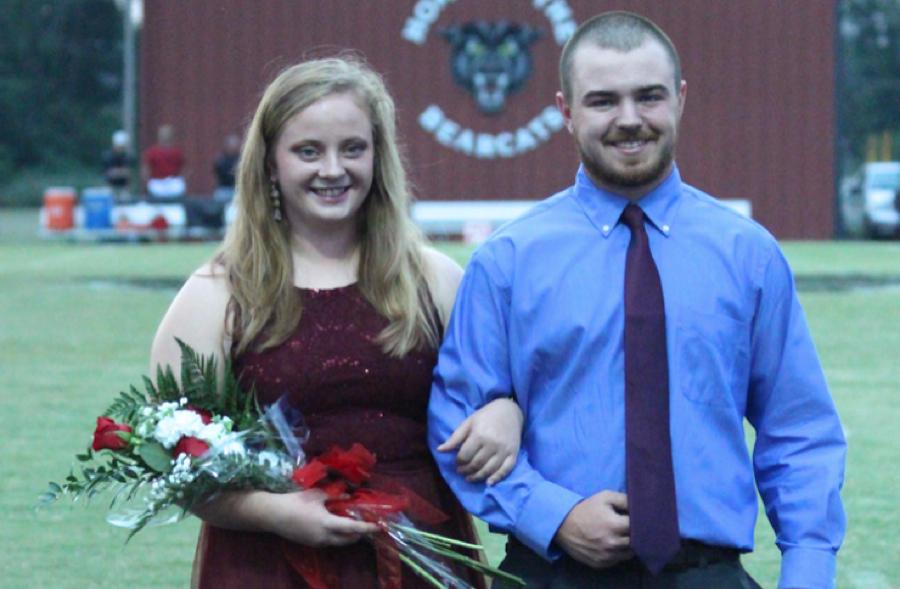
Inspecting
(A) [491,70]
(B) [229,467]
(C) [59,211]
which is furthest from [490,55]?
(B) [229,467]

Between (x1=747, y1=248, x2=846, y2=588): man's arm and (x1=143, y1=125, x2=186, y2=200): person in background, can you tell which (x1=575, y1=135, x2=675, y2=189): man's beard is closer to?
(x1=747, y1=248, x2=846, y2=588): man's arm

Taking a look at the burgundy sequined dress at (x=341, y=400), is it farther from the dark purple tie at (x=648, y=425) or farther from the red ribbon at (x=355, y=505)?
the dark purple tie at (x=648, y=425)

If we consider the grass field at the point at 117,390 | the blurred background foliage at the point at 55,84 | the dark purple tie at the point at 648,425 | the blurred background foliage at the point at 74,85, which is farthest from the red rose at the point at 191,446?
the blurred background foliage at the point at 55,84

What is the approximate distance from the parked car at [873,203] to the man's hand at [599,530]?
27.5m

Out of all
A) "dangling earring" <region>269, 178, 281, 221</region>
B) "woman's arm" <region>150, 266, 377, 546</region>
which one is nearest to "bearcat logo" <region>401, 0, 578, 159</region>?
"dangling earring" <region>269, 178, 281, 221</region>

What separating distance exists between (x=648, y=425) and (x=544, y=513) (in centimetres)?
22

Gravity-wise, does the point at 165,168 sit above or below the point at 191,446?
below

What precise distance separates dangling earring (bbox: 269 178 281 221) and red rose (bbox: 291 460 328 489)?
1.62 ft

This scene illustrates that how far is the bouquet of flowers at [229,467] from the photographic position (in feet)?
10.3

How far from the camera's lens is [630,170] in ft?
10.1

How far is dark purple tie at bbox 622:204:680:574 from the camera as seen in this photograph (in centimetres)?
296

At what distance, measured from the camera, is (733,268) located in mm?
3078

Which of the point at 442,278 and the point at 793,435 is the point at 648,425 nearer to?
the point at 793,435

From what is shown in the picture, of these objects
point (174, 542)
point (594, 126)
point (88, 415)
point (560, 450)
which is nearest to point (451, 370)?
point (560, 450)
